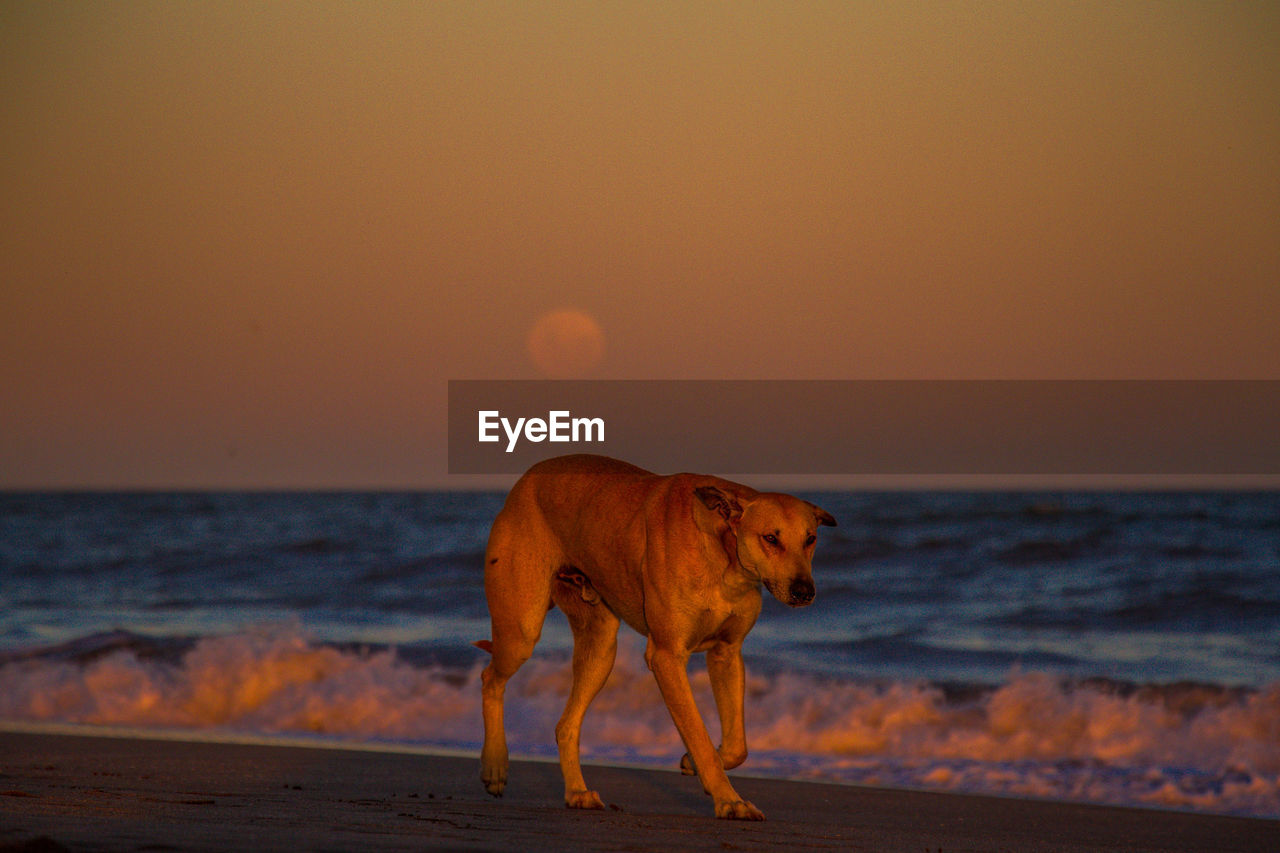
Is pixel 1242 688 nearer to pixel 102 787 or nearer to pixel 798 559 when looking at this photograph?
pixel 798 559

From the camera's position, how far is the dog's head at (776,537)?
536cm

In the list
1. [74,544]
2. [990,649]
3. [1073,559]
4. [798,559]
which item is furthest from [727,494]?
[74,544]

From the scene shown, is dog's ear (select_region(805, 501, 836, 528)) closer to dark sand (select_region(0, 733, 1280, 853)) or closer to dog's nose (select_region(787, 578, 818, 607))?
dog's nose (select_region(787, 578, 818, 607))

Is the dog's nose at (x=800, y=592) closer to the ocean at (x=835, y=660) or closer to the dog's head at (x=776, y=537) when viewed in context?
the dog's head at (x=776, y=537)

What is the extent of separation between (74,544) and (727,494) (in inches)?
1009

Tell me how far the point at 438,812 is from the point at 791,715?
18.4 feet

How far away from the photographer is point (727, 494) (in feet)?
18.2

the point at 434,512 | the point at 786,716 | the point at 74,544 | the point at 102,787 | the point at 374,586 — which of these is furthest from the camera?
the point at 434,512

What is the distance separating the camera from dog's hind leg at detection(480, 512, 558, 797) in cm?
671

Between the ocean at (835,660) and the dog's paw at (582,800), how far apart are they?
2931 mm

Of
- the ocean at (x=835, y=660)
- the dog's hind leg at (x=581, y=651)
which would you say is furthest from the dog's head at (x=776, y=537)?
the ocean at (x=835, y=660)

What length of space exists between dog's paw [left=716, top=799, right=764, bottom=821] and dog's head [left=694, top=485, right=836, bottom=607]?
95 centimetres

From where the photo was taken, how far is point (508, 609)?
6.75m

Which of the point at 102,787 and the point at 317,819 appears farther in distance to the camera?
the point at 102,787
